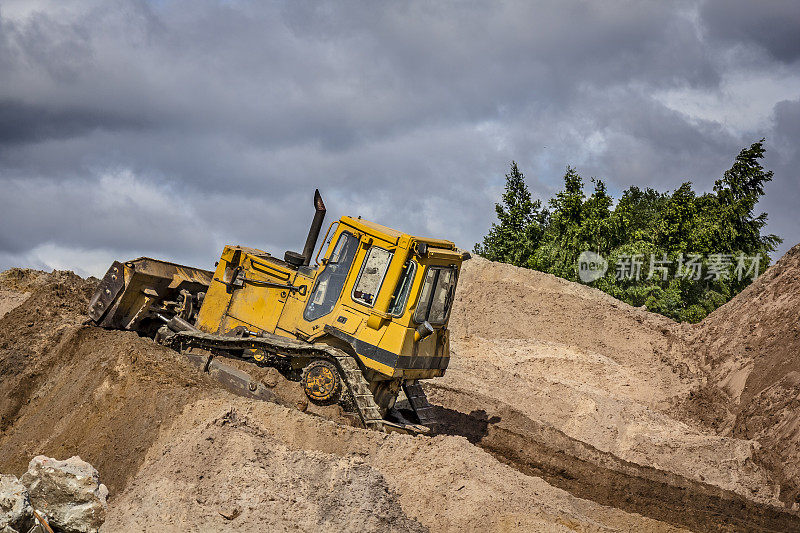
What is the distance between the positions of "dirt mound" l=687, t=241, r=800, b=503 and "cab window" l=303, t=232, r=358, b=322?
886 cm

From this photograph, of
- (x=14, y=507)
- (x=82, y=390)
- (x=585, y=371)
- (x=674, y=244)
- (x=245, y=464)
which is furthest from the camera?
(x=674, y=244)

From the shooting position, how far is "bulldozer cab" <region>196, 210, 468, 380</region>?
10.5 meters

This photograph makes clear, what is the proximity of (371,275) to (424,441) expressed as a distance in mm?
2385

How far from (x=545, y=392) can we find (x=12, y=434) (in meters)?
11.1

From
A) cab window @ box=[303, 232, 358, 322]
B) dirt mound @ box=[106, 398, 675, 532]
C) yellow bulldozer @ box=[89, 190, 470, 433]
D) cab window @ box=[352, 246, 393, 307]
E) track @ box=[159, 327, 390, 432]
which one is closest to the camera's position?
dirt mound @ box=[106, 398, 675, 532]

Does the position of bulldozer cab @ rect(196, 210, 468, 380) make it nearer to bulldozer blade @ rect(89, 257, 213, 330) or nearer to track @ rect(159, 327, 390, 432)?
track @ rect(159, 327, 390, 432)

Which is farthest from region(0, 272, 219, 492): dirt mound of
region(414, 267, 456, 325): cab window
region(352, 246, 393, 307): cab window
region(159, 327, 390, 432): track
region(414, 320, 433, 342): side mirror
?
region(414, 267, 456, 325): cab window

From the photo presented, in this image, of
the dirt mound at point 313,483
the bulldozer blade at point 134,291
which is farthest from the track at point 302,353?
the bulldozer blade at point 134,291

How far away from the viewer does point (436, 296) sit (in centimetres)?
1097

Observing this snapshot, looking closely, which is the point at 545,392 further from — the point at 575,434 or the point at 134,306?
the point at 134,306

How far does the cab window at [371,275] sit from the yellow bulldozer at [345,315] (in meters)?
0.01

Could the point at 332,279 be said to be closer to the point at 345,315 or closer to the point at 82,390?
the point at 345,315

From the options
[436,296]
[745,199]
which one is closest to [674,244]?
[745,199]

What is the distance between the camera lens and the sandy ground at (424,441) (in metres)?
8.20
